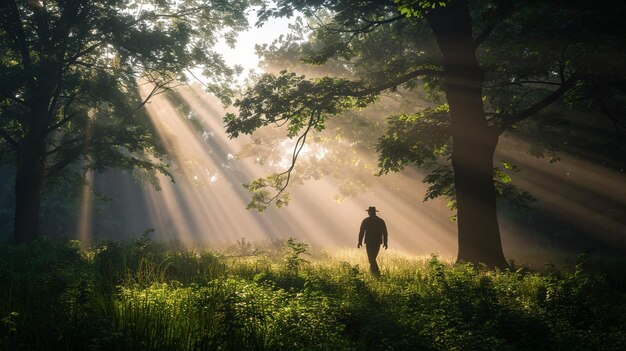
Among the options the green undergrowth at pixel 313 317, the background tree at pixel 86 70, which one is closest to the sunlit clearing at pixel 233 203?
the background tree at pixel 86 70

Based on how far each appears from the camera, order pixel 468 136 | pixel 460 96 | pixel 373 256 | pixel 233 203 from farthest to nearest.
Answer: pixel 233 203
pixel 460 96
pixel 468 136
pixel 373 256

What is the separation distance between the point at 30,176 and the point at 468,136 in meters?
17.2

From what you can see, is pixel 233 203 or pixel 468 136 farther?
pixel 233 203

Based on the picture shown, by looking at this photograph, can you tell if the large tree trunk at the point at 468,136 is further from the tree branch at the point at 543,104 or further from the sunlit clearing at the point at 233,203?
the sunlit clearing at the point at 233,203

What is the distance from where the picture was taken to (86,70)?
20156 mm

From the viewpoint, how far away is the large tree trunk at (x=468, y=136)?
13.1m

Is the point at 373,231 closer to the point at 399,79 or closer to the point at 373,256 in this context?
the point at 373,256

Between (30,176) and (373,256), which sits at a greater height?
(30,176)

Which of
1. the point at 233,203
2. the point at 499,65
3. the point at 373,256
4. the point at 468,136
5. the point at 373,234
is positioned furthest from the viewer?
the point at 233,203

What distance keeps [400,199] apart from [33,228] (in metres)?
33.4

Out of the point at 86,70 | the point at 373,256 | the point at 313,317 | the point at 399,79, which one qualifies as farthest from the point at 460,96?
the point at 86,70

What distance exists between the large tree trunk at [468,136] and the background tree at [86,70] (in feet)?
37.6

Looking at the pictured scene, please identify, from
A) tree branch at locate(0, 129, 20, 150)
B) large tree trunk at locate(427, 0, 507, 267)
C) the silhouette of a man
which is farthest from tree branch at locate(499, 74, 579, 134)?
tree branch at locate(0, 129, 20, 150)

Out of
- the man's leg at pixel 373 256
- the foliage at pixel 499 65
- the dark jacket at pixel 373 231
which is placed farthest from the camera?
the dark jacket at pixel 373 231
